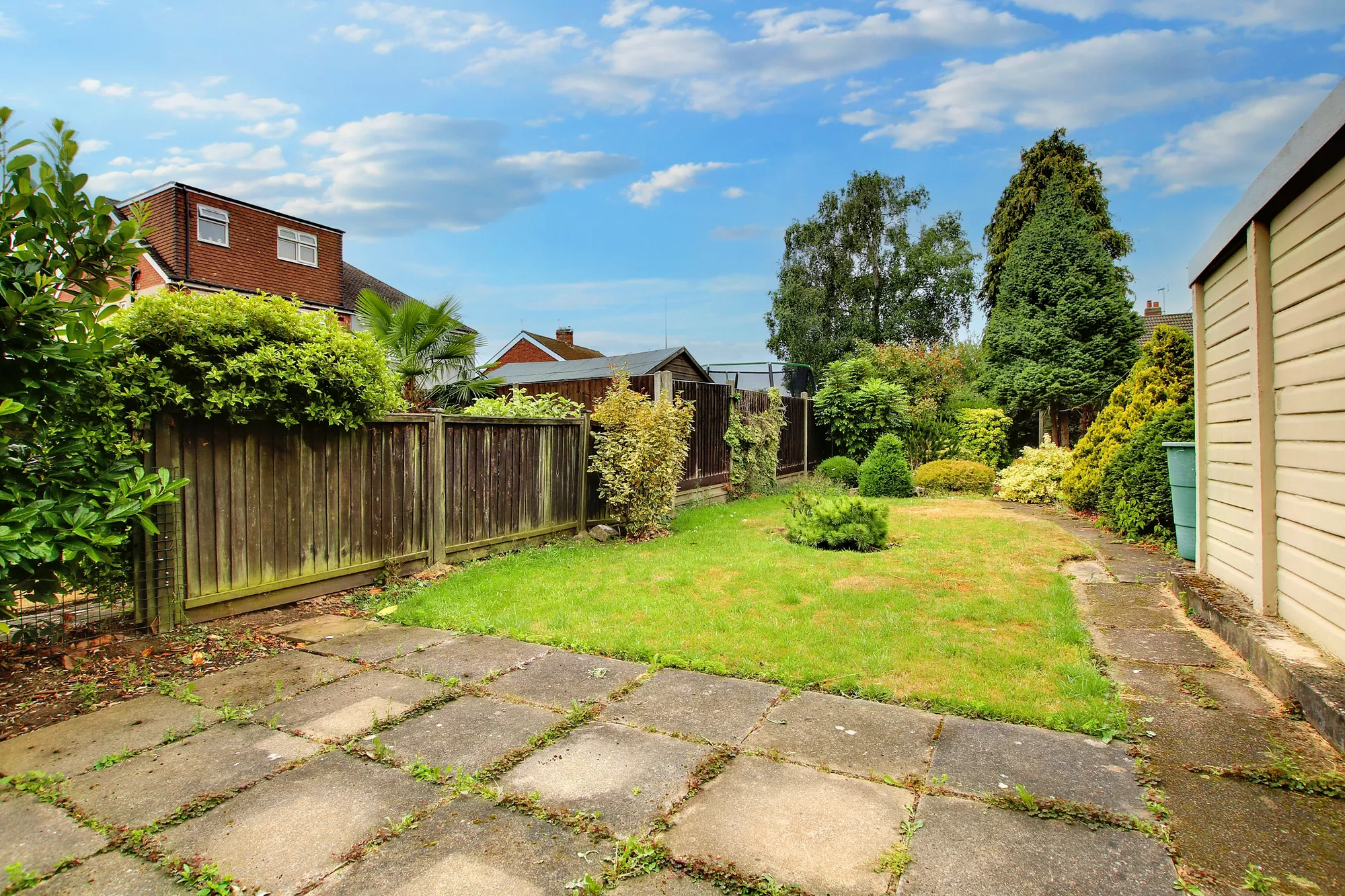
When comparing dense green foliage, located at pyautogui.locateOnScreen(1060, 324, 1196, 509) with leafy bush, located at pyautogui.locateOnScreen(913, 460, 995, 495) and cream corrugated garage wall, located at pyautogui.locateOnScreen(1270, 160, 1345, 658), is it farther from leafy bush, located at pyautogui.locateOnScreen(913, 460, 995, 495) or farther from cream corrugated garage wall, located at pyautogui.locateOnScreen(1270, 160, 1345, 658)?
cream corrugated garage wall, located at pyautogui.locateOnScreen(1270, 160, 1345, 658)

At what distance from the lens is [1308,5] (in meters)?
3.97

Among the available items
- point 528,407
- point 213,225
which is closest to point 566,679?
point 528,407

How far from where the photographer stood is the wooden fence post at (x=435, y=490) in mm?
6051

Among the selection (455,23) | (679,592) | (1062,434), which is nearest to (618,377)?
(679,592)

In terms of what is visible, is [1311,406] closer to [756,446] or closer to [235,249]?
[756,446]

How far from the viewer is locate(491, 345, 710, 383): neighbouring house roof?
11.6 meters

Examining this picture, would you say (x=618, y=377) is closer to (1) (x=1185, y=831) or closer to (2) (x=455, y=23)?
(2) (x=455, y=23)

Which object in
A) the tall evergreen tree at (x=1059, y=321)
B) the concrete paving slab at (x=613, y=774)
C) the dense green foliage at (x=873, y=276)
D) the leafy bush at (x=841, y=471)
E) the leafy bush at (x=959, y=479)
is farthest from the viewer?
the dense green foliage at (x=873, y=276)

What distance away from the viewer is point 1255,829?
198 centimetres

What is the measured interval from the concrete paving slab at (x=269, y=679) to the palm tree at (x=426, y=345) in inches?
229

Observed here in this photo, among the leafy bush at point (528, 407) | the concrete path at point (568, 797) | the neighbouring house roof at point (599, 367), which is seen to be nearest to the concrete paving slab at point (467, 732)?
the concrete path at point (568, 797)

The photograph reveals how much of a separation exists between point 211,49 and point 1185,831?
9.26 meters

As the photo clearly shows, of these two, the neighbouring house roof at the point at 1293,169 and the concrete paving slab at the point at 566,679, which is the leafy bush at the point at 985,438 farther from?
the concrete paving slab at the point at 566,679

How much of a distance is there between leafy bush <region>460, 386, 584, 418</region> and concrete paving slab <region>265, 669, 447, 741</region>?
15.8 ft
